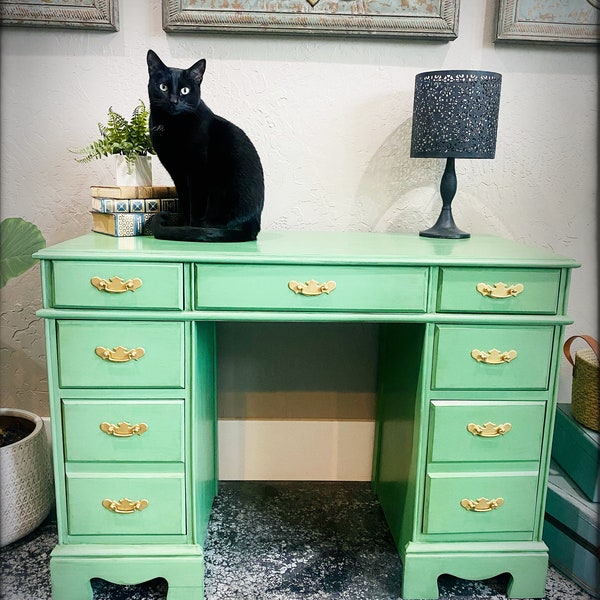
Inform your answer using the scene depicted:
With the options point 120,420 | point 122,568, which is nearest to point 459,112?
point 120,420

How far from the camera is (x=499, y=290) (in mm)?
1267

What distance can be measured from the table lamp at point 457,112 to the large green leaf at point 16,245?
1.08 metres

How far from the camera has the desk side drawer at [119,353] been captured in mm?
1241

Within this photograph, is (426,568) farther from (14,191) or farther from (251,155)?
(14,191)

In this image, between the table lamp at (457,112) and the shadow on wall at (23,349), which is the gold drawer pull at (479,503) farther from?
the shadow on wall at (23,349)

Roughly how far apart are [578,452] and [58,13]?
78.7 inches

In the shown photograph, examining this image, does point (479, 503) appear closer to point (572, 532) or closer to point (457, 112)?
point (572, 532)

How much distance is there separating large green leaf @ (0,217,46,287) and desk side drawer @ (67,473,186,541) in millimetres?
548

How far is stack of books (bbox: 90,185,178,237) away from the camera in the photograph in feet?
4.67

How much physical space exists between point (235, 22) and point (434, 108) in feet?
2.15

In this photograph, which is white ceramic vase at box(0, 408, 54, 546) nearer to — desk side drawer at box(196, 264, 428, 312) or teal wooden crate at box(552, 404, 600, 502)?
desk side drawer at box(196, 264, 428, 312)

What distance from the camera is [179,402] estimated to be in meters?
1.29

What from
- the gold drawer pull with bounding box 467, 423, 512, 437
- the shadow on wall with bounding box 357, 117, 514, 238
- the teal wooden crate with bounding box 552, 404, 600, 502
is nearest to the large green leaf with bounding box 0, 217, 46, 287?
the shadow on wall with bounding box 357, 117, 514, 238

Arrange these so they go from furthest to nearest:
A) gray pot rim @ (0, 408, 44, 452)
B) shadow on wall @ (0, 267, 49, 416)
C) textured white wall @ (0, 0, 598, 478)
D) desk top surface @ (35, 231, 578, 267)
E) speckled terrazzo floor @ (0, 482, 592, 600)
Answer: shadow on wall @ (0, 267, 49, 416), textured white wall @ (0, 0, 598, 478), gray pot rim @ (0, 408, 44, 452), speckled terrazzo floor @ (0, 482, 592, 600), desk top surface @ (35, 231, 578, 267)
